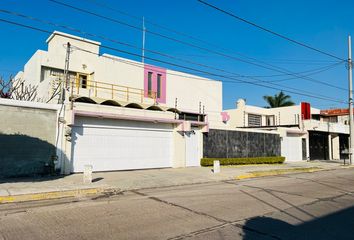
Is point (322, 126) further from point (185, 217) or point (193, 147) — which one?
point (185, 217)

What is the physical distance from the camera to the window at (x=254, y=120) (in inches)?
1680

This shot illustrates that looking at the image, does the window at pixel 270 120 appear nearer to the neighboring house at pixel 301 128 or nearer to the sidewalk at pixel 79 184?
the neighboring house at pixel 301 128

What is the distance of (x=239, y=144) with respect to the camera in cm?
2519

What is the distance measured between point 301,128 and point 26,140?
2704 centimetres

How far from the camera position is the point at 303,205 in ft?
29.8

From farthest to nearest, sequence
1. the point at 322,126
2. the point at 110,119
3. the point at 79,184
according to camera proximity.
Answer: the point at 322,126 → the point at 110,119 → the point at 79,184

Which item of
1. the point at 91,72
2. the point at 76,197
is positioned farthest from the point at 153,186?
the point at 91,72

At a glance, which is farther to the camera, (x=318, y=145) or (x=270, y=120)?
(x=270, y=120)

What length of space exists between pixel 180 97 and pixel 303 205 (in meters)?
26.8

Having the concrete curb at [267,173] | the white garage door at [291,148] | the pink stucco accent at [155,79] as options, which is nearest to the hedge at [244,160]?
the white garage door at [291,148]

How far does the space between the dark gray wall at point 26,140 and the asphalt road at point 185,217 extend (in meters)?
5.63

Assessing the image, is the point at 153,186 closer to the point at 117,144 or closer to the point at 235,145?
the point at 117,144

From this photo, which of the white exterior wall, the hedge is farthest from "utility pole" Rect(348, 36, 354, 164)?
the white exterior wall

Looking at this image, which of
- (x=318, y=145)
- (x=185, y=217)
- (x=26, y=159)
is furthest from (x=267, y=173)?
(x=318, y=145)
